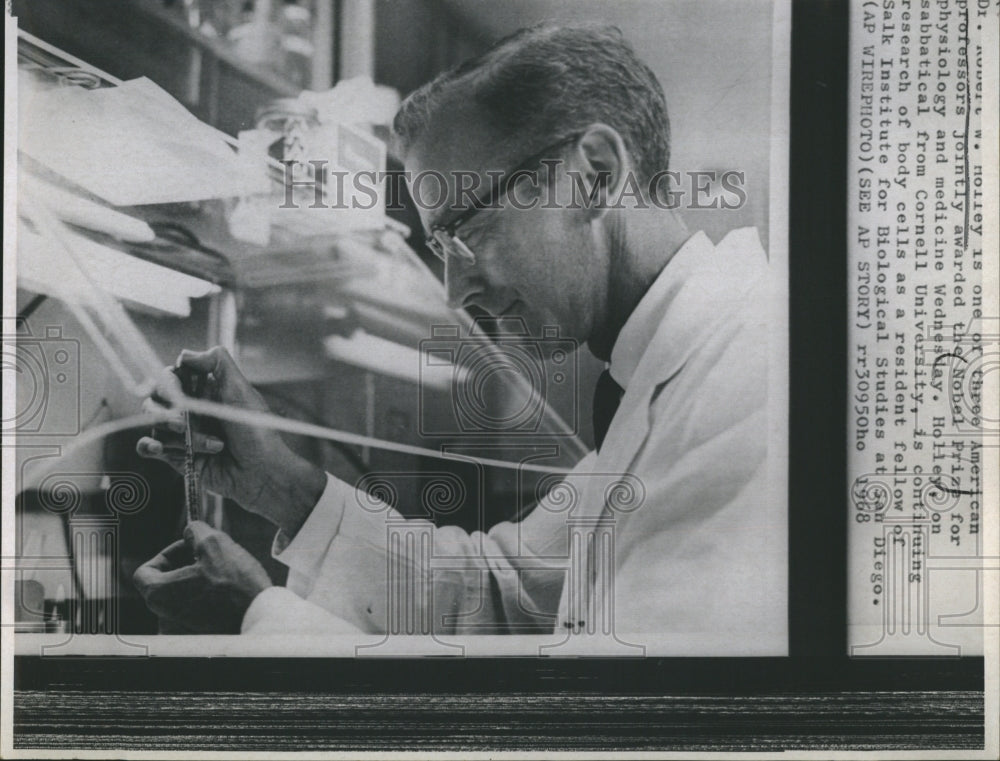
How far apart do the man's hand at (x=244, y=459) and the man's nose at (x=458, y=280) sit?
18.2 inches

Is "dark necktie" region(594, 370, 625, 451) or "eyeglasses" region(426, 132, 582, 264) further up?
"eyeglasses" region(426, 132, 582, 264)

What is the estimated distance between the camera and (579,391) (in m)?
1.85

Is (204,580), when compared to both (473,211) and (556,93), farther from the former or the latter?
(556,93)

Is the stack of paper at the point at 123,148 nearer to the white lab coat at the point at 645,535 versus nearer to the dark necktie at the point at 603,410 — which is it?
the white lab coat at the point at 645,535

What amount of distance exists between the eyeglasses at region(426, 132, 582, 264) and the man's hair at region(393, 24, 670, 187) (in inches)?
0.8

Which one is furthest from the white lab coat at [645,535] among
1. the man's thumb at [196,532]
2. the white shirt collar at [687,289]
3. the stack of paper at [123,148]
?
the stack of paper at [123,148]

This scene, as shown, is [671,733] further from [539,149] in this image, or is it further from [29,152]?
[29,152]

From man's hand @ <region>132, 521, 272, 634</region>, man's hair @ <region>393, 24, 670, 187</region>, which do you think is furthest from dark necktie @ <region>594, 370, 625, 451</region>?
man's hand @ <region>132, 521, 272, 634</region>

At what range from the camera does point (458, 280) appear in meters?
1.86

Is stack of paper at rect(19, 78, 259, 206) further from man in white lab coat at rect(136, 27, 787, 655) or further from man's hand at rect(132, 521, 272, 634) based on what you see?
man's hand at rect(132, 521, 272, 634)

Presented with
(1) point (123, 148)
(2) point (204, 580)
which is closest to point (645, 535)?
(2) point (204, 580)

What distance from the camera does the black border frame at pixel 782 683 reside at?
1.85 m

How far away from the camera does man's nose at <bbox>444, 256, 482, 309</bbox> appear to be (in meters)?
1.86

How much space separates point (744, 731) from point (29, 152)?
1965mm
